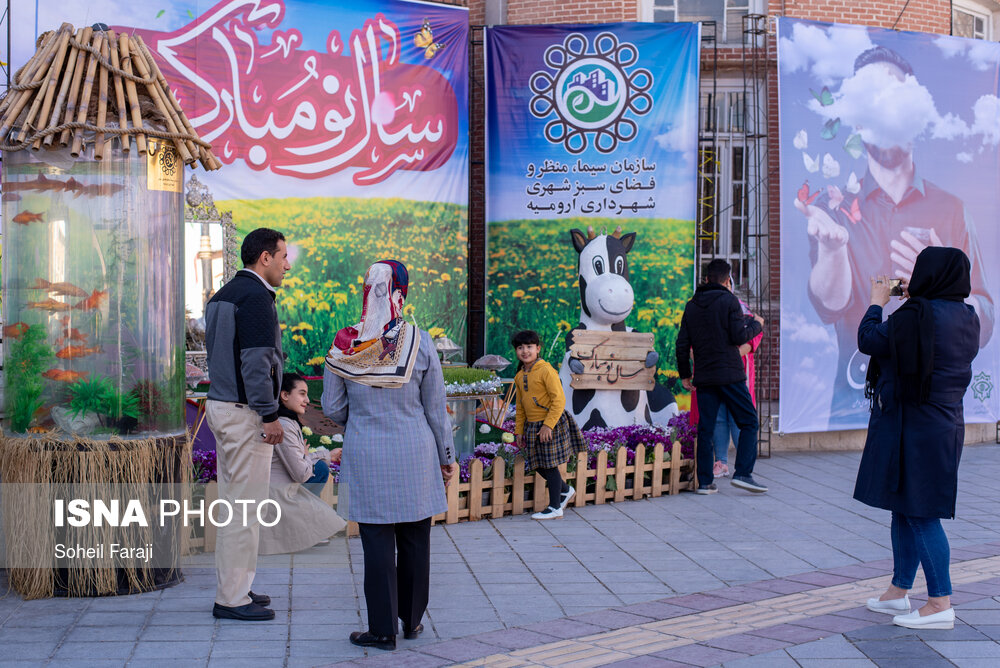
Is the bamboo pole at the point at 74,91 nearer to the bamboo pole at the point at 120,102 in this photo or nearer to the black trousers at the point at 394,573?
the bamboo pole at the point at 120,102

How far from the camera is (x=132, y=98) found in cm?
593

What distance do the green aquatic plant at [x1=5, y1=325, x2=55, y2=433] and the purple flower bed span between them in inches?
124

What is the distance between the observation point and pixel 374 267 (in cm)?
504

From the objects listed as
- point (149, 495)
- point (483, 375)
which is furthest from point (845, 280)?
point (149, 495)

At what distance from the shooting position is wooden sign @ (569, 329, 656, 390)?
10562 mm

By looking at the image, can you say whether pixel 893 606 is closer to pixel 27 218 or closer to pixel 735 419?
pixel 735 419

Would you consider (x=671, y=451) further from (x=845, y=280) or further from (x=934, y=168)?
(x=934, y=168)

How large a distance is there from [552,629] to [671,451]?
12.9ft

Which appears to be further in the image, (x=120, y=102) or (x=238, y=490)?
(x=120, y=102)

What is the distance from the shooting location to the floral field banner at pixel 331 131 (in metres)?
10.2

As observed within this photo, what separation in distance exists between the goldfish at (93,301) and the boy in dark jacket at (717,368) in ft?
16.2

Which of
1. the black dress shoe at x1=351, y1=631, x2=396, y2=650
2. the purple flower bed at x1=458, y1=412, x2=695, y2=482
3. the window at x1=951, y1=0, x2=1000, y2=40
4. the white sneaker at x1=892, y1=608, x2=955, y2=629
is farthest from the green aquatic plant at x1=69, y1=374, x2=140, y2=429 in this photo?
the window at x1=951, y1=0, x2=1000, y2=40

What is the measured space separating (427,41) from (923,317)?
719cm

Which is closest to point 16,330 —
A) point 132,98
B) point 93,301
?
point 93,301
